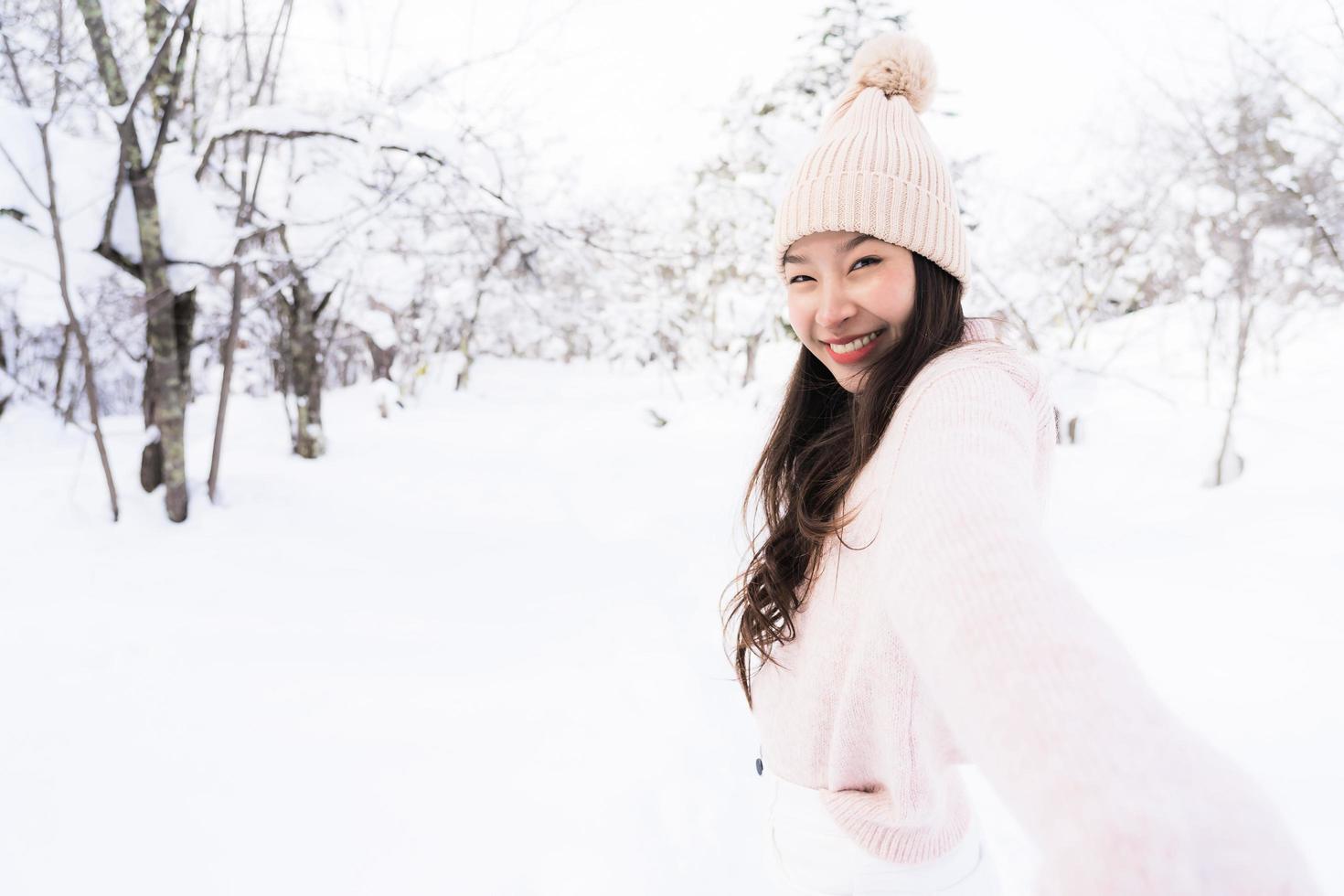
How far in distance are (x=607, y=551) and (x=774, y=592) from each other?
4343 mm

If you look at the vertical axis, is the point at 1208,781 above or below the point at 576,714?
above

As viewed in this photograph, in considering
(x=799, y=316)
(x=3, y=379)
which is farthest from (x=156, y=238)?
(x=3, y=379)

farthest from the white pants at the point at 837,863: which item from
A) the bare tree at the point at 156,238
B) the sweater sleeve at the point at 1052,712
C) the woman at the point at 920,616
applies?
the bare tree at the point at 156,238

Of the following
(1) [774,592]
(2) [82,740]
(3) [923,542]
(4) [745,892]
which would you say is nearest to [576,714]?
(4) [745,892]

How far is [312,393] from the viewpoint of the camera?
8312 millimetres

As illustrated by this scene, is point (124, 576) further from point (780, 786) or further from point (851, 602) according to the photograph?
point (851, 602)

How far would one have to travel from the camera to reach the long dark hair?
2.90 feet

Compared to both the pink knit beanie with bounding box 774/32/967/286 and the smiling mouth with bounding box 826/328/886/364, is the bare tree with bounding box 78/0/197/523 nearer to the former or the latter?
the pink knit beanie with bounding box 774/32/967/286

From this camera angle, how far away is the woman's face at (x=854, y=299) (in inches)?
37.5

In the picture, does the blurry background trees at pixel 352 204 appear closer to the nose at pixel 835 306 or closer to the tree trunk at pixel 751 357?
the tree trunk at pixel 751 357

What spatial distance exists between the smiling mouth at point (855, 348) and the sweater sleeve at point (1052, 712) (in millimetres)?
418

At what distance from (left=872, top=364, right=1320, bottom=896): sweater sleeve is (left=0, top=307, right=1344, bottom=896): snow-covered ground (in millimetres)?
1897

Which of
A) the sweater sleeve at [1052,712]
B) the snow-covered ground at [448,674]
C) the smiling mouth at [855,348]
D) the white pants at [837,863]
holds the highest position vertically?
the smiling mouth at [855,348]

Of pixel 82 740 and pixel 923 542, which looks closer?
pixel 923 542
